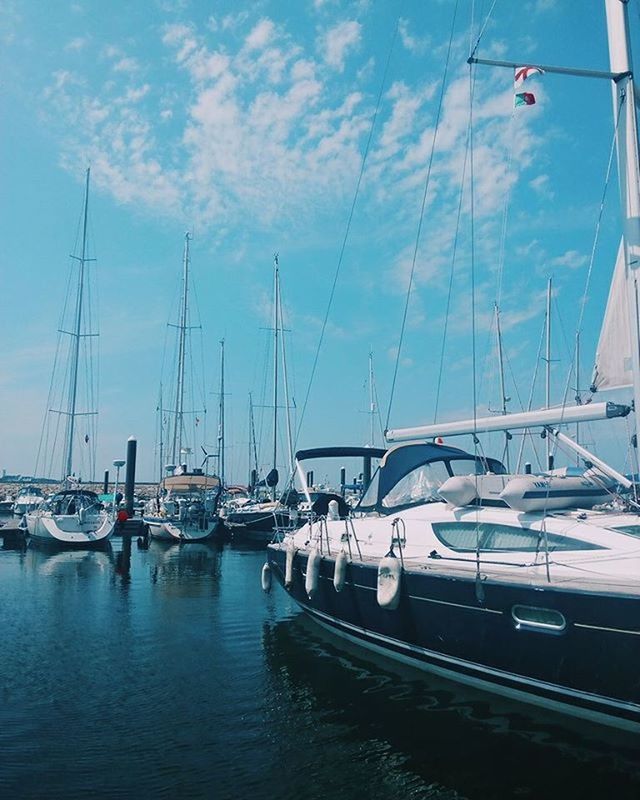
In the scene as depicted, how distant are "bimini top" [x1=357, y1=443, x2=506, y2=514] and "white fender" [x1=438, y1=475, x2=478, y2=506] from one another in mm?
1939

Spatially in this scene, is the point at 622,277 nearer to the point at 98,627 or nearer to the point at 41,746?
the point at 41,746

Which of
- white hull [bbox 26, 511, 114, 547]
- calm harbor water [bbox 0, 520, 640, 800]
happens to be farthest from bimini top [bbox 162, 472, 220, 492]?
calm harbor water [bbox 0, 520, 640, 800]

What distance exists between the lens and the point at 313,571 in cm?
1248

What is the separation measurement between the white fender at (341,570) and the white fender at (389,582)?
1209 mm

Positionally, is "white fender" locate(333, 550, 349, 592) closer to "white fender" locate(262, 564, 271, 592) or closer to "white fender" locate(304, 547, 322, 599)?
"white fender" locate(304, 547, 322, 599)

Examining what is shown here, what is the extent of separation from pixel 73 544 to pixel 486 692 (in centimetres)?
2937

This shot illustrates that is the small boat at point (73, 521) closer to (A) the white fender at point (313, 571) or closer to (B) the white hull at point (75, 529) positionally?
(B) the white hull at point (75, 529)

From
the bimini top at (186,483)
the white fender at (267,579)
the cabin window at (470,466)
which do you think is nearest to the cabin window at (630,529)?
the cabin window at (470,466)

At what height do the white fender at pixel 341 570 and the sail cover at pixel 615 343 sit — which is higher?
the sail cover at pixel 615 343

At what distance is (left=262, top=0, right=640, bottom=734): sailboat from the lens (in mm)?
7617

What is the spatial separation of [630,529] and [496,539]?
188cm

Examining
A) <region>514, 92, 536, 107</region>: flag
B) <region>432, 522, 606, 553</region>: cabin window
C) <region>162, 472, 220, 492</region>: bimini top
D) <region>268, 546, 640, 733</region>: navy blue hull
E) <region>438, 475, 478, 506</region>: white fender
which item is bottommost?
<region>268, 546, 640, 733</region>: navy blue hull

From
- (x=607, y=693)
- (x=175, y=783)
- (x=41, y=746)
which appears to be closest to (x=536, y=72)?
(x=607, y=693)

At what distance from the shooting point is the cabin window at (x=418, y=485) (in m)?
12.9
